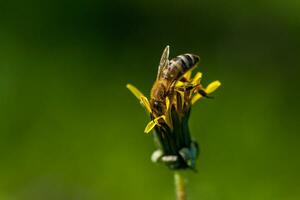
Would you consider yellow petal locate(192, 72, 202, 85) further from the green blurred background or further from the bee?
the green blurred background

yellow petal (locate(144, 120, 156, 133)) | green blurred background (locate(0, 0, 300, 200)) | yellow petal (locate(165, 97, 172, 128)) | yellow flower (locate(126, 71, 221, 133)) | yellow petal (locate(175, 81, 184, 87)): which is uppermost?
green blurred background (locate(0, 0, 300, 200))

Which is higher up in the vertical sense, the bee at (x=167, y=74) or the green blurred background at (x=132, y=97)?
the green blurred background at (x=132, y=97)

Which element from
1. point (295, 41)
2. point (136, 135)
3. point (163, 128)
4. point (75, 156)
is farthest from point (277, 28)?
point (163, 128)

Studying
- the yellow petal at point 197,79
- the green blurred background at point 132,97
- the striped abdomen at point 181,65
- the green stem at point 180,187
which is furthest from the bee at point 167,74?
the green blurred background at point 132,97

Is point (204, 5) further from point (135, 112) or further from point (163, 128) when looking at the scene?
point (163, 128)

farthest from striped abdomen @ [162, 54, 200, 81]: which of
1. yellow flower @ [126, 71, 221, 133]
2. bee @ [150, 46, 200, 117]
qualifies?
yellow flower @ [126, 71, 221, 133]

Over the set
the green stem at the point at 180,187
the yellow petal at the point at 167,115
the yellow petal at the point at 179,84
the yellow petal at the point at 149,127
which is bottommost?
the green stem at the point at 180,187

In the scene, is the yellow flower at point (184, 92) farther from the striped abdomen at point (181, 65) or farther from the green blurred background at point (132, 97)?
the green blurred background at point (132, 97)
